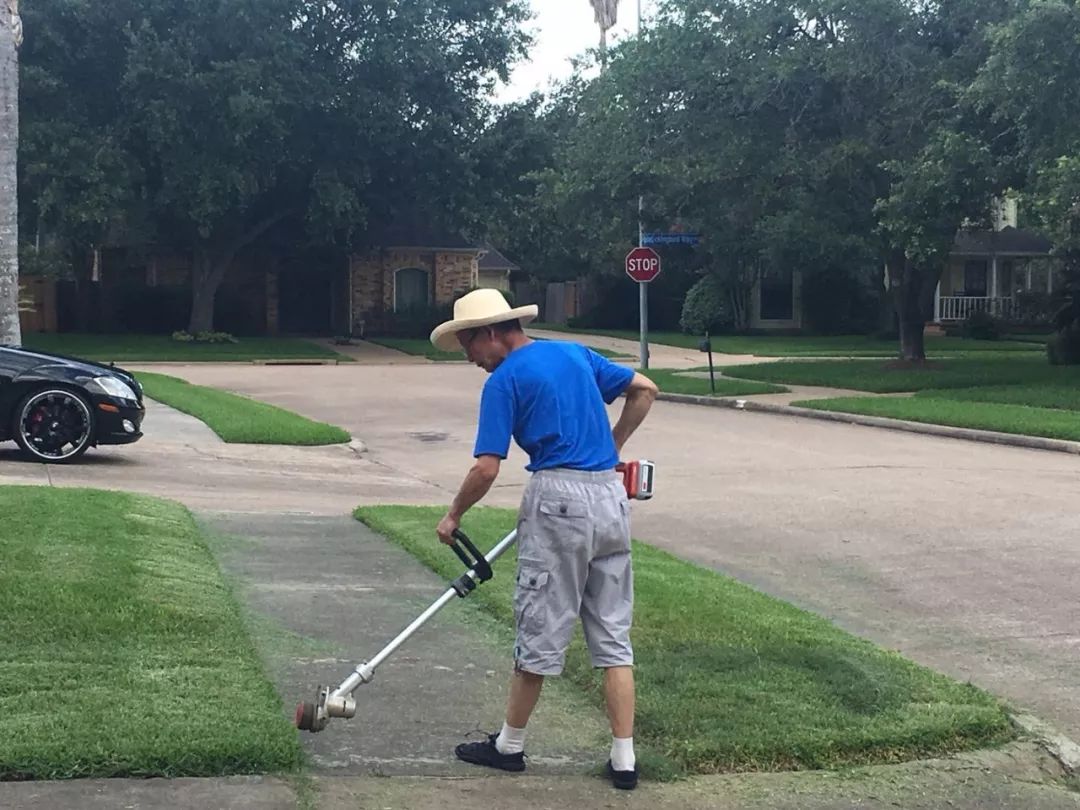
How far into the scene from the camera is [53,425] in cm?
1329

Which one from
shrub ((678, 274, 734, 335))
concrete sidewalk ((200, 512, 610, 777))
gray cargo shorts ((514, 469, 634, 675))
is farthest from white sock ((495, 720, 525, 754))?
shrub ((678, 274, 734, 335))

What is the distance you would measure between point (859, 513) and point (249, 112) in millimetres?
26999

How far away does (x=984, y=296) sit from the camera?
170 ft

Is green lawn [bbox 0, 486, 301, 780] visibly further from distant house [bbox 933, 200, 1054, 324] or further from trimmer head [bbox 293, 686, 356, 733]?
distant house [bbox 933, 200, 1054, 324]

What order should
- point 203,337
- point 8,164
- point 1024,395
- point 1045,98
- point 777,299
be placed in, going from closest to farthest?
point 8,164
point 1045,98
point 1024,395
point 203,337
point 777,299

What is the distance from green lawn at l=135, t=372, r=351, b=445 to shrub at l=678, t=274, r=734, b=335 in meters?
28.8

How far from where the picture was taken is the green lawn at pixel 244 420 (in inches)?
658

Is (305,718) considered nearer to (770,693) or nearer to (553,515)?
(553,515)

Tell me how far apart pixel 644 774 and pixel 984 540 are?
5997mm

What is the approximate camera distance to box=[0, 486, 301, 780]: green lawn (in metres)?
4.87

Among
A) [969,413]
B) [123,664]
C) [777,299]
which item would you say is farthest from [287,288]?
[123,664]

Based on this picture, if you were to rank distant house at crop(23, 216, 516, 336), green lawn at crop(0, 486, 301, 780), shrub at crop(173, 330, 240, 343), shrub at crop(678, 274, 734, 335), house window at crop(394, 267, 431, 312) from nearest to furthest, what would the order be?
green lawn at crop(0, 486, 301, 780) < shrub at crop(173, 330, 240, 343) < distant house at crop(23, 216, 516, 336) < house window at crop(394, 267, 431, 312) < shrub at crop(678, 274, 734, 335)

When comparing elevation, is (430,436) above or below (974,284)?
below

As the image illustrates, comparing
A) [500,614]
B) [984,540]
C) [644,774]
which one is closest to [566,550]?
[644,774]
